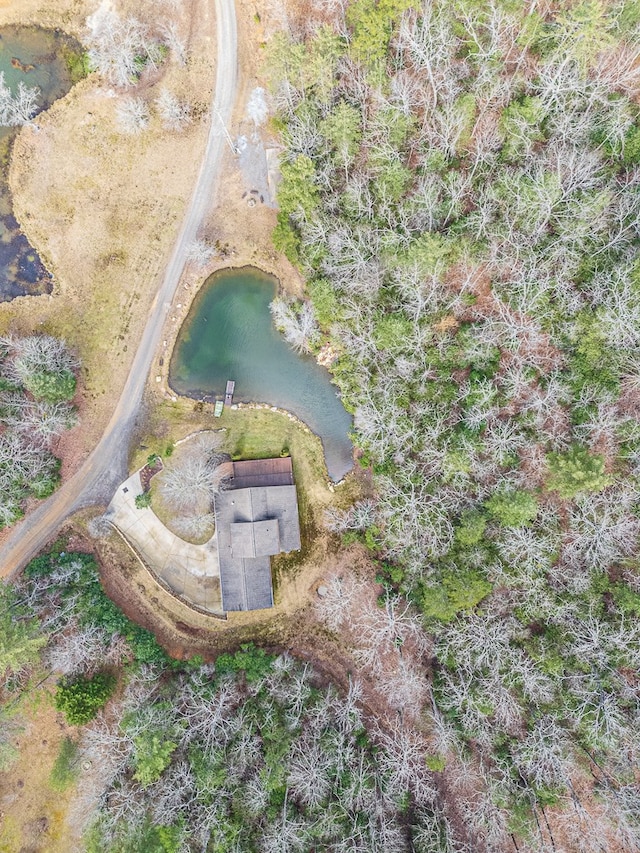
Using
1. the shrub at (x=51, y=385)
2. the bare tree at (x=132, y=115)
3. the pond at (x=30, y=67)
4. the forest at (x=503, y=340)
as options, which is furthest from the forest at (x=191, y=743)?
the bare tree at (x=132, y=115)

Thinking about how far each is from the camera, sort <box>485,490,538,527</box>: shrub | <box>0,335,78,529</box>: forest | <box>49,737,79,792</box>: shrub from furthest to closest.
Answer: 1. <box>0,335,78,529</box>: forest
2. <box>49,737,79,792</box>: shrub
3. <box>485,490,538,527</box>: shrub

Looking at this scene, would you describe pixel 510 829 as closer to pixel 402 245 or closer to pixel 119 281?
pixel 402 245

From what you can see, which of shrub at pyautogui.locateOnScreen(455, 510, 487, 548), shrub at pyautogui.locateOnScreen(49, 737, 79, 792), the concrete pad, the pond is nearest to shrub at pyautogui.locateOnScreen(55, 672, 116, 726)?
shrub at pyautogui.locateOnScreen(49, 737, 79, 792)

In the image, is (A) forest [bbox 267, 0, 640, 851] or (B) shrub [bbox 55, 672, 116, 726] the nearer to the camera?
(A) forest [bbox 267, 0, 640, 851]

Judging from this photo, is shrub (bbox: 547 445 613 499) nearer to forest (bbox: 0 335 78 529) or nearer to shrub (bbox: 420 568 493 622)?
shrub (bbox: 420 568 493 622)

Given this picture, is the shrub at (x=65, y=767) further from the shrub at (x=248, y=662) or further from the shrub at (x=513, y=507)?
the shrub at (x=513, y=507)

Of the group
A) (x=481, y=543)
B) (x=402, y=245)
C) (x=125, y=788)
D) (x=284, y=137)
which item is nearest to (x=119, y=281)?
(x=284, y=137)
